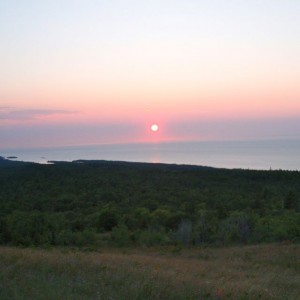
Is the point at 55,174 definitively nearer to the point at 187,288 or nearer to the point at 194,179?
the point at 194,179

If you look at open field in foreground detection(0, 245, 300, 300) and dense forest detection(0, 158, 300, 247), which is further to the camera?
dense forest detection(0, 158, 300, 247)

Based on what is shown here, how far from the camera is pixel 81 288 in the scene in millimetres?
6617

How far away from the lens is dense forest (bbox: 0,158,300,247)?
84.1 feet

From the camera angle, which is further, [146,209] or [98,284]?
[146,209]

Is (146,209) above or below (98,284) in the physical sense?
below

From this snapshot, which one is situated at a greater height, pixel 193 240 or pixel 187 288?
pixel 187 288

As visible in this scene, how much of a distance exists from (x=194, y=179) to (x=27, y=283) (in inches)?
2448

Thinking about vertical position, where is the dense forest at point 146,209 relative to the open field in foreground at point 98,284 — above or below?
below

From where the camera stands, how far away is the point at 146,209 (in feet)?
117

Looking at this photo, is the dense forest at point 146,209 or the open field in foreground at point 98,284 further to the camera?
the dense forest at point 146,209

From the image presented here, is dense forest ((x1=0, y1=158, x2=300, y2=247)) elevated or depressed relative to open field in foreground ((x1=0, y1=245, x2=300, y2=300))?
depressed

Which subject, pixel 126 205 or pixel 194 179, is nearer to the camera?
pixel 126 205

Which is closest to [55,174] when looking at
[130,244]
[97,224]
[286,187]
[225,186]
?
[225,186]

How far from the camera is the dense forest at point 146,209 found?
25.6 metres
